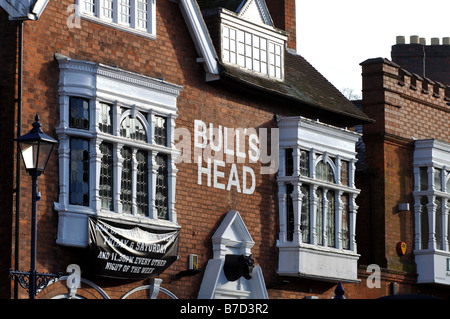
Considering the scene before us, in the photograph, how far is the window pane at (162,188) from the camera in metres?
26.3

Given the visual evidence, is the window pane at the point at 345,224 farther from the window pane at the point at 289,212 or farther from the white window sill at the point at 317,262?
the window pane at the point at 289,212

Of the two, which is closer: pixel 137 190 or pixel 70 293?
pixel 70 293

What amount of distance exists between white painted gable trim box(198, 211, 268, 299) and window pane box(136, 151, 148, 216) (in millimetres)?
2609

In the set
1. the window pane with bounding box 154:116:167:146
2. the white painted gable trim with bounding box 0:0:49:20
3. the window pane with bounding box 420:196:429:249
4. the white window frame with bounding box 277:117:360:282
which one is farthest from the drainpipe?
the window pane with bounding box 420:196:429:249

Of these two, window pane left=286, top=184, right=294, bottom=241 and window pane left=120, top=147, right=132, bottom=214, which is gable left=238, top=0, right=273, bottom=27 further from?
window pane left=120, top=147, right=132, bottom=214

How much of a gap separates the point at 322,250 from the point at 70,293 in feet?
28.0

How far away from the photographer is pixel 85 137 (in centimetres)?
2458

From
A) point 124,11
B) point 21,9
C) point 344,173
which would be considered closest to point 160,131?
point 124,11

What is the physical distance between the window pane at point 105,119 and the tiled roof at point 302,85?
3.89 m

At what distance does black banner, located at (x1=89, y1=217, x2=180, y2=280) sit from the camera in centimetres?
2420

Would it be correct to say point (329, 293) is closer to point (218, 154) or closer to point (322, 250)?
point (322, 250)

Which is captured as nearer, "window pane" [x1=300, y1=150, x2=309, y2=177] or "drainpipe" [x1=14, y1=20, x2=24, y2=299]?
"drainpipe" [x1=14, y1=20, x2=24, y2=299]
